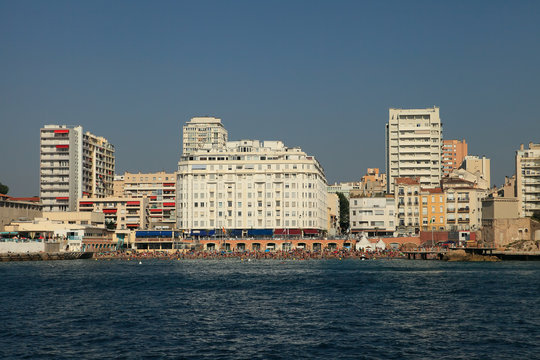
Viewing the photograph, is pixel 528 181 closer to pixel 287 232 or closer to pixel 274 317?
pixel 287 232

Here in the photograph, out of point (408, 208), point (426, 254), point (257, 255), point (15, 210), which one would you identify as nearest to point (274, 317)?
point (426, 254)

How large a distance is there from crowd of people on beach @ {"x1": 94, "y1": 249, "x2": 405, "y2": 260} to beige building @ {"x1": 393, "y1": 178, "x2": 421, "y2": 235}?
24.0m

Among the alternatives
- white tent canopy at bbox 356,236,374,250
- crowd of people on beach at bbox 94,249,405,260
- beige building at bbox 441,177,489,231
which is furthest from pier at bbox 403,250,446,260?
beige building at bbox 441,177,489,231

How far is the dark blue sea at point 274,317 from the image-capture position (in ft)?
131

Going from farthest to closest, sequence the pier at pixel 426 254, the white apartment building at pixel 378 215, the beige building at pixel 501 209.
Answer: the white apartment building at pixel 378 215
the beige building at pixel 501 209
the pier at pixel 426 254

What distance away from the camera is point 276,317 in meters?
52.8

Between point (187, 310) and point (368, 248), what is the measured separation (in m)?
99.6

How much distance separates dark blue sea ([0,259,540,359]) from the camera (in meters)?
40.1

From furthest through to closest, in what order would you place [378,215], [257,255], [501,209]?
[378,215] → [257,255] → [501,209]

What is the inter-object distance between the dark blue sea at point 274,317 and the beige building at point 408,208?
84225mm

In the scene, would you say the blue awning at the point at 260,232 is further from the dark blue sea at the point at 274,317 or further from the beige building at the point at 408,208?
the dark blue sea at the point at 274,317

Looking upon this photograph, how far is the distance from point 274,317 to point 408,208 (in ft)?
416

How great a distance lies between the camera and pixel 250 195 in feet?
573

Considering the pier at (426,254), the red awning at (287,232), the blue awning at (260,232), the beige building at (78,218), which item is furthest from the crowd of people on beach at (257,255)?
the beige building at (78,218)
